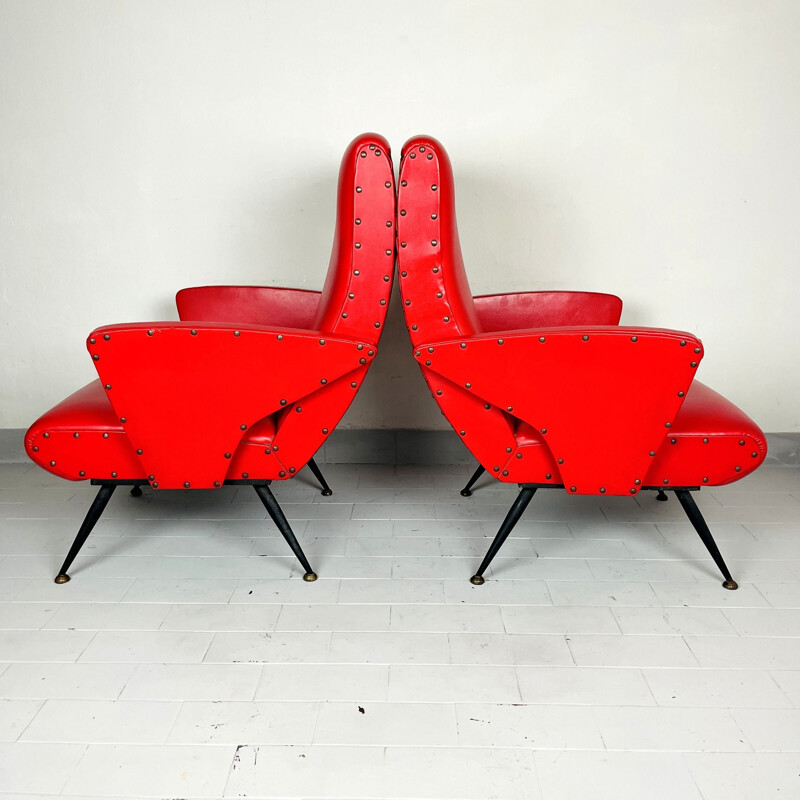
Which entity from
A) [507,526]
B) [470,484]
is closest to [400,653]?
[507,526]

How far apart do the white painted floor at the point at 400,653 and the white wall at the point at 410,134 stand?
0.80 meters

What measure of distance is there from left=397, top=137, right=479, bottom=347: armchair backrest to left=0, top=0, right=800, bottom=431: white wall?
966 mm

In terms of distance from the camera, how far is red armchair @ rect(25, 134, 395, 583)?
1.83 meters

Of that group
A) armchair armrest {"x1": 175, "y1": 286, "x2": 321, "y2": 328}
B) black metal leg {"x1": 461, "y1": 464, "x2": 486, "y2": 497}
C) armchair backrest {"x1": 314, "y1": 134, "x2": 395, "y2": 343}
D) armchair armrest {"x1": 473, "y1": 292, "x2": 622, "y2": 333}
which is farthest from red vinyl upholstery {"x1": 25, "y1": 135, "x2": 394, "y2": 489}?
black metal leg {"x1": 461, "y1": 464, "x2": 486, "y2": 497}

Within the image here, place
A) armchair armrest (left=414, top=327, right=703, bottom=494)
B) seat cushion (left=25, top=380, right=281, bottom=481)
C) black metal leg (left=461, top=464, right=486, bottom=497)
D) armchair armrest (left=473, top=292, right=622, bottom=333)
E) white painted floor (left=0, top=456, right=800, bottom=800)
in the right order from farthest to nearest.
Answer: black metal leg (left=461, top=464, right=486, bottom=497), armchair armrest (left=473, top=292, right=622, bottom=333), seat cushion (left=25, top=380, right=281, bottom=481), armchair armrest (left=414, top=327, right=703, bottom=494), white painted floor (left=0, top=456, right=800, bottom=800)

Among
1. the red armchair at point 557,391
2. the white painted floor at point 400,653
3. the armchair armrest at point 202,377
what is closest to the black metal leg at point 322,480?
the white painted floor at point 400,653

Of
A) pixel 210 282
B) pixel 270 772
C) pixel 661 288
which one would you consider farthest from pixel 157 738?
pixel 661 288

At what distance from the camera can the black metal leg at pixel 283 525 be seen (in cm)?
205

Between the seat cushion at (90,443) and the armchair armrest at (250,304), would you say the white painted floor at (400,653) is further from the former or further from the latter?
the armchair armrest at (250,304)

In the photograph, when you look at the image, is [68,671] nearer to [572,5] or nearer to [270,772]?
[270,772]

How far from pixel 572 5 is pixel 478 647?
212 cm

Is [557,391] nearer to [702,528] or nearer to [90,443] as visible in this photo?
[702,528]

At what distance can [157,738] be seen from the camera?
1.47 meters

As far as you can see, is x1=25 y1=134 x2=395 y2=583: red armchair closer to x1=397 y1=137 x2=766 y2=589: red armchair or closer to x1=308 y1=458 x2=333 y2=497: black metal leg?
x1=397 y1=137 x2=766 y2=589: red armchair
